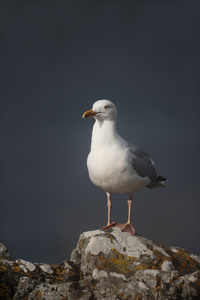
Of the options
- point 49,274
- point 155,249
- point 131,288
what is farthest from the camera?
point 155,249

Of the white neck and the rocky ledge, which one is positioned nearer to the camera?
the rocky ledge

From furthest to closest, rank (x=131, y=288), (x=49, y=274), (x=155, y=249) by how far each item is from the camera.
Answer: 1. (x=155, y=249)
2. (x=49, y=274)
3. (x=131, y=288)

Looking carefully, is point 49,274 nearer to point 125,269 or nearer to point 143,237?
point 125,269

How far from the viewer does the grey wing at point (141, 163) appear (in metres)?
7.37

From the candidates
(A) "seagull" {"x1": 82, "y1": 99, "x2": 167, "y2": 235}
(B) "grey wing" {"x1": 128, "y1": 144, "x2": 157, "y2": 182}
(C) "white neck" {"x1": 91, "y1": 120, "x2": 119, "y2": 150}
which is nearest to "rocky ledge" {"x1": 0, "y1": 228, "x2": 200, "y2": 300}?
(A) "seagull" {"x1": 82, "y1": 99, "x2": 167, "y2": 235}

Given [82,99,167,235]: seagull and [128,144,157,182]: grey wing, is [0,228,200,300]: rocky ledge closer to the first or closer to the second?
[82,99,167,235]: seagull

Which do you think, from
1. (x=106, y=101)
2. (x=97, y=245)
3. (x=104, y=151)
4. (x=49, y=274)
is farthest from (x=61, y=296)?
(x=106, y=101)

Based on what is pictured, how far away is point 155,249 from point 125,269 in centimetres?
71

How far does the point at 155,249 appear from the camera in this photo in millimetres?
6938

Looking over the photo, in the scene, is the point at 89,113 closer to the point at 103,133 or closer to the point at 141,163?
the point at 103,133

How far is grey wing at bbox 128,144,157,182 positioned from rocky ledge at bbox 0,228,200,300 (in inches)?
44.2

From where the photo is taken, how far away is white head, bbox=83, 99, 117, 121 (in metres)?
7.19

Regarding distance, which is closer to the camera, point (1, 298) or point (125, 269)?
point (1, 298)

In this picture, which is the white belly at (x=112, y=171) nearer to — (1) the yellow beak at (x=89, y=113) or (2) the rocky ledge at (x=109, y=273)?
(1) the yellow beak at (x=89, y=113)
